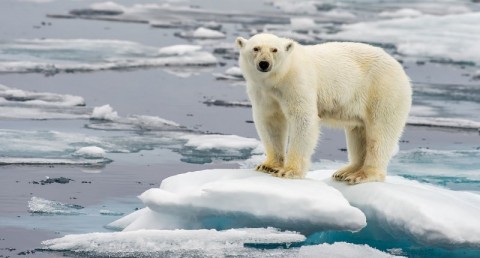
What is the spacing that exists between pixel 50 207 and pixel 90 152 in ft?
5.39

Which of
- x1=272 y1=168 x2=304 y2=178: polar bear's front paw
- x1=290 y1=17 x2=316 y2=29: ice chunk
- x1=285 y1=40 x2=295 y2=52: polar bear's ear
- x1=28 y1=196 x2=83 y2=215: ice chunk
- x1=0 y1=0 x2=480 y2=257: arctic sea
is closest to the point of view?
x1=0 y1=0 x2=480 y2=257: arctic sea

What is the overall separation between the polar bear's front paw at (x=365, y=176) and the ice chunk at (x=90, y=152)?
8.22 feet

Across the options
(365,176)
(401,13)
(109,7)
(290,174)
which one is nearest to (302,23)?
(401,13)

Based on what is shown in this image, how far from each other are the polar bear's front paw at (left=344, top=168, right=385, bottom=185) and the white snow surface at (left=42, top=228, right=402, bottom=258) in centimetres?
59

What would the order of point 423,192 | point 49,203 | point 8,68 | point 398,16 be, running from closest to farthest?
point 423,192
point 49,203
point 8,68
point 398,16

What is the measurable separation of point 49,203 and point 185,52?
7639 mm

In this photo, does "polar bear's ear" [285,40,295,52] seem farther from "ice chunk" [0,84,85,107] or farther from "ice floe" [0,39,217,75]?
"ice floe" [0,39,217,75]

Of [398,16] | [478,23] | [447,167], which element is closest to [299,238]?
[447,167]

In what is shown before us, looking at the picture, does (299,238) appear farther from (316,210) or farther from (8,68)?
(8,68)

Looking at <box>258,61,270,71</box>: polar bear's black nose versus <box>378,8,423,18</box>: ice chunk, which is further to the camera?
<box>378,8,423,18</box>: ice chunk

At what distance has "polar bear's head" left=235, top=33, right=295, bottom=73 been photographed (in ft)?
19.8

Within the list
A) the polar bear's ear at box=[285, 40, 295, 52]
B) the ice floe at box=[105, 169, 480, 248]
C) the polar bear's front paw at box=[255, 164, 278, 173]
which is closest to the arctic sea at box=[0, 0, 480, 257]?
the ice floe at box=[105, 169, 480, 248]

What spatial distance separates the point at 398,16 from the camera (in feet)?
63.0

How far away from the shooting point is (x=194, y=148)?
905 centimetres
